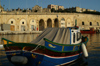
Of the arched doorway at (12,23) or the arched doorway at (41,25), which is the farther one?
the arched doorway at (41,25)

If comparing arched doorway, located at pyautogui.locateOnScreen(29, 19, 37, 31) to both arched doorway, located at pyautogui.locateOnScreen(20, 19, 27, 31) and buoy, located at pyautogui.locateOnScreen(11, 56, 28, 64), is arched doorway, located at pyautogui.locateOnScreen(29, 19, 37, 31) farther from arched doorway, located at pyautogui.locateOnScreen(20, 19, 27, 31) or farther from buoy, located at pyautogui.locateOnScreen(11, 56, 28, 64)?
buoy, located at pyautogui.locateOnScreen(11, 56, 28, 64)

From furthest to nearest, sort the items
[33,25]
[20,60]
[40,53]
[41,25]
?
[41,25] < [33,25] < [40,53] < [20,60]

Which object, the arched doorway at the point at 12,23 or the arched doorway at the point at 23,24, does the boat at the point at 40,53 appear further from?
the arched doorway at the point at 23,24

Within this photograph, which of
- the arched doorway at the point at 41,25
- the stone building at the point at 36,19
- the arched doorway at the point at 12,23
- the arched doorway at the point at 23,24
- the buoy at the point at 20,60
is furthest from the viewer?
the arched doorway at the point at 41,25

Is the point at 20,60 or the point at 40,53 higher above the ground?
the point at 40,53

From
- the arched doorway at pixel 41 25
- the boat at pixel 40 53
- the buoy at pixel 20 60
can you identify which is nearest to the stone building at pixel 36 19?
the arched doorway at pixel 41 25

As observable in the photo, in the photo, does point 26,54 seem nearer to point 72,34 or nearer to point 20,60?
point 20,60

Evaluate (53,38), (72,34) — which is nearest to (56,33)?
(53,38)

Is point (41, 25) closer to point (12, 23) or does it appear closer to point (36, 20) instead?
point (36, 20)

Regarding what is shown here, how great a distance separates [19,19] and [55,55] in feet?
154

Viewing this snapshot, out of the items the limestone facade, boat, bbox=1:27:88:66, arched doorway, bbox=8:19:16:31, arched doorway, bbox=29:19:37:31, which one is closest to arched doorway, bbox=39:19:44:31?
the limestone facade

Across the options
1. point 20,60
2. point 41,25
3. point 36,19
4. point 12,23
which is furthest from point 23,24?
point 20,60

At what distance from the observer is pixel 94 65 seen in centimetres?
935

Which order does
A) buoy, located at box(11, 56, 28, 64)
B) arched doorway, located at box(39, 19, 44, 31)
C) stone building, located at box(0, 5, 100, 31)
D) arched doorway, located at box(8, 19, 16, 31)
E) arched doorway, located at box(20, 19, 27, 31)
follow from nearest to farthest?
buoy, located at box(11, 56, 28, 64)
arched doorway, located at box(8, 19, 16, 31)
stone building, located at box(0, 5, 100, 31)
arched doorway, located at box(20, 19, 27, 31)
arched doorway, located at box(39, 19, 44, 31)
